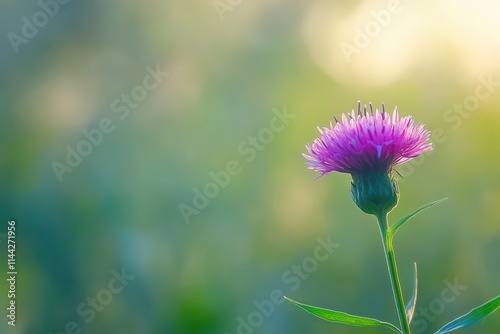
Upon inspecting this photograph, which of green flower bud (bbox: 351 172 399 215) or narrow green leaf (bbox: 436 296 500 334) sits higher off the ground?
green flower bud (bbox: 351 172 399 215)

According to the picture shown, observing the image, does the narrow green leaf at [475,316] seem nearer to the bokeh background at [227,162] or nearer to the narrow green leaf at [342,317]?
the narrow green leaf at [342,317]

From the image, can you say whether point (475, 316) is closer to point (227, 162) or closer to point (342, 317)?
point (342, 317)

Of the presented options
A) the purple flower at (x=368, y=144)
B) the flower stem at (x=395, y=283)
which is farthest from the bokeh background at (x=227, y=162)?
the flower stem at (x=395, y=283)

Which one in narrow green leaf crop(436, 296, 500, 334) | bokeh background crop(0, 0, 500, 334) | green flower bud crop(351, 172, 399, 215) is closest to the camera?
narrow green leaf crop(436, 296, 500, 334)

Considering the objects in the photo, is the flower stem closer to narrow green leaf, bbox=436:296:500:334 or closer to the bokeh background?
narrow green leaf, bbox=436:296:500:334

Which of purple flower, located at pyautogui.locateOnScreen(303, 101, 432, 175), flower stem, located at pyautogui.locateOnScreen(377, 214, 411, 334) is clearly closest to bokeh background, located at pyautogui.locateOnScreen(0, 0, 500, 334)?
purple flower, located at pyautogui.locateOnScreen(303, 101, 432, 175)
